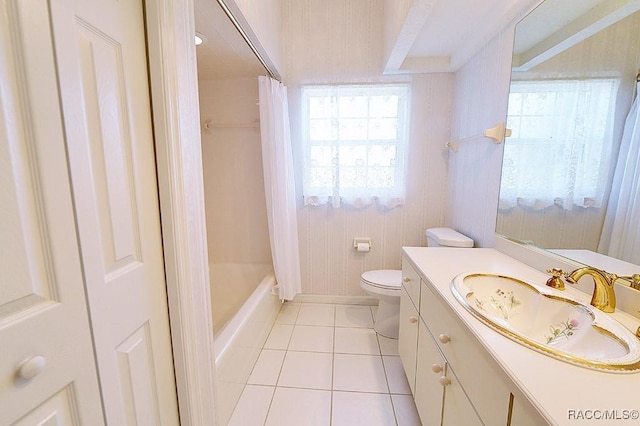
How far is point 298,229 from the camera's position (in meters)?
2.37

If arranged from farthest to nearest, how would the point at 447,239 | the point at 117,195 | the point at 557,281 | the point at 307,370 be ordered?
1. the point at 447,239
2. the point at 307,370
3. the point at 557,281
4. the point at 117,195

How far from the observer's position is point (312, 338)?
1926 millimetres

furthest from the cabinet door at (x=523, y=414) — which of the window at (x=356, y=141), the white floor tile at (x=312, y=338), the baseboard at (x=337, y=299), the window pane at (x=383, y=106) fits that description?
the window pane at (x=383, y=106)

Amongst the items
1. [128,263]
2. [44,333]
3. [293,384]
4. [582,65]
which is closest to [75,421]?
[44,333]

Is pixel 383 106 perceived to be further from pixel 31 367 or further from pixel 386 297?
pixel 31 367

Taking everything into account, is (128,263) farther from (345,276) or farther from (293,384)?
(345,276)

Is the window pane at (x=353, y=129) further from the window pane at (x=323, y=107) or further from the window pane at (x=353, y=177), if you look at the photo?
the window pane at (x=353, y=177)

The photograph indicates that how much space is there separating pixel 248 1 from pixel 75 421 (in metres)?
1.80

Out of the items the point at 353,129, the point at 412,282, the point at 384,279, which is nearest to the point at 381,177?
Result: the point at 353,129

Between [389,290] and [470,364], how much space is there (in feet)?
3.68

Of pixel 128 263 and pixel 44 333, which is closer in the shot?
pixel 44 333

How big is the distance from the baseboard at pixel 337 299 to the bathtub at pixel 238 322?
0.28 metres

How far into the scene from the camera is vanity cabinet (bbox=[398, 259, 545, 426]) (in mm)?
604

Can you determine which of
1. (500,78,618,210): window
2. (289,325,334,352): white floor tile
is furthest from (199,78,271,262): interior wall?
(500,78,618,210): window
